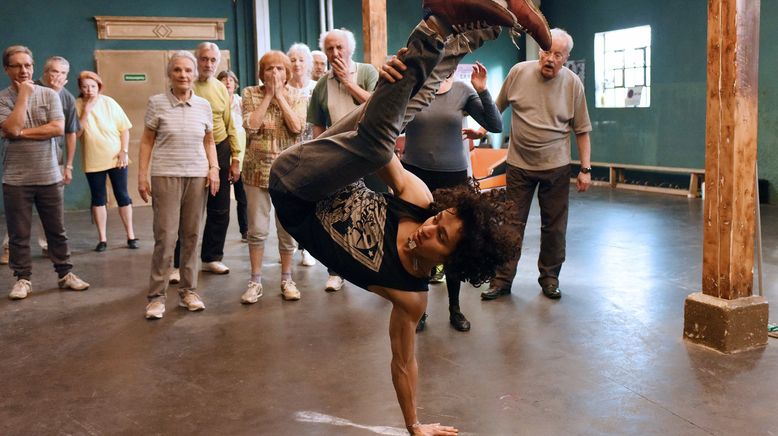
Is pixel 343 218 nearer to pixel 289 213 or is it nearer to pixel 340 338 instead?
pixel 289 213

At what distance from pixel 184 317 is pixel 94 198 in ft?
8.42

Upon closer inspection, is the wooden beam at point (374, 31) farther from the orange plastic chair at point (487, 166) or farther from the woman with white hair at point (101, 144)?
the orange plastic chair at point (487, 166)

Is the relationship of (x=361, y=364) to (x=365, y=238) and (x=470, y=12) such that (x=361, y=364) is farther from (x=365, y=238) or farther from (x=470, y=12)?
(x=470, y=12)

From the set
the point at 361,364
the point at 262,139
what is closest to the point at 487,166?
the point at 262,139

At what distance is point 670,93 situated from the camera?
10180 mm

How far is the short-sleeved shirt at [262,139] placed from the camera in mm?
4484

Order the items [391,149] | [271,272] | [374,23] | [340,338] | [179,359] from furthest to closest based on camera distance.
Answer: [271,272], [374,23], [340,338], [179,359], [391,149]

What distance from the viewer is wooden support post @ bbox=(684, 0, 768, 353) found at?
3.40 metres

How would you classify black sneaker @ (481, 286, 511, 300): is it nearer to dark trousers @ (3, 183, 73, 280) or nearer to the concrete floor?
the concrete floor

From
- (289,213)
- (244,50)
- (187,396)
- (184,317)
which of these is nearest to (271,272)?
(184,317)

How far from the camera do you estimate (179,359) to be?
144 inches

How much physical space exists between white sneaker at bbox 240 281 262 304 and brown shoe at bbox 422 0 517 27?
8.71 ft

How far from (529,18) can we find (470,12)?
0.28m

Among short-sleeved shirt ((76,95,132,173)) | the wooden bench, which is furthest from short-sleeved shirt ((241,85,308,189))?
the wooden bench
